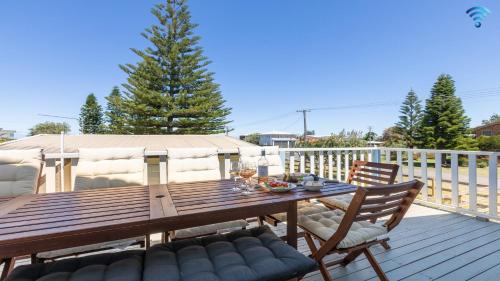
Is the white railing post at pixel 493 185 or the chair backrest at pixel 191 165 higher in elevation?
the chair backrest at pixel 191 165

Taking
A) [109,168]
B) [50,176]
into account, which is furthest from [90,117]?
[109,168]

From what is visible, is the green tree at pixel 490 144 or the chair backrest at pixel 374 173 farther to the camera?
the green tree at pixel 490 144

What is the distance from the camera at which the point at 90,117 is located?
21391 mm

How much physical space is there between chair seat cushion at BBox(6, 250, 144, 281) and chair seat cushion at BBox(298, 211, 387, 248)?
1089 mm

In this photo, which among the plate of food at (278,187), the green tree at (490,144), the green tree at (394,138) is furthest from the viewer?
the green tree at (394,138)

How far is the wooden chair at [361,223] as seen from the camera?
4.59 feet

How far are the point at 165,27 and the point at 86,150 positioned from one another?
14.8 meters

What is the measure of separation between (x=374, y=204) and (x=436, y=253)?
1252 mm

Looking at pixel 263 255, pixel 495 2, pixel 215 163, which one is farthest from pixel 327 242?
pixel 495 2

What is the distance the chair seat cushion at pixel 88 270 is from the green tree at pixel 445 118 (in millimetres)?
24180

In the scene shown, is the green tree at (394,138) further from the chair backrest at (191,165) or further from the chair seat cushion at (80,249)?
the chair seat cushion at (80,249)

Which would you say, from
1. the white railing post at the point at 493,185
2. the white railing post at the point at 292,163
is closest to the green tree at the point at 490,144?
the white railing post at the point at 493,185

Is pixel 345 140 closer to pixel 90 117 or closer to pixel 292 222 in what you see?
pixel 292 222

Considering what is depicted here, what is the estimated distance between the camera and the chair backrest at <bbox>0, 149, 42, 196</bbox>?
1.75m
